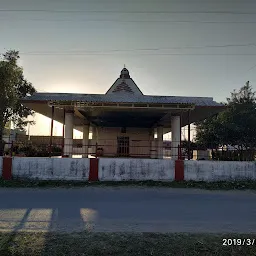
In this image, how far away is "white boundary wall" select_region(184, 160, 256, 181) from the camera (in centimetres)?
1344

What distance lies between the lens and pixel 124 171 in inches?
525

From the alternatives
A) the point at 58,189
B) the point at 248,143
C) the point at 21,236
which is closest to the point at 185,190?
the point at 58,189

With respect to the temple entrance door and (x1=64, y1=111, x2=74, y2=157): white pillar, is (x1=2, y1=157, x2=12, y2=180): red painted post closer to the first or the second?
(x1=64, y1=111, x2=74, y2=157): white pillar

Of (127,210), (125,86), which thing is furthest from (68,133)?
(127,210)

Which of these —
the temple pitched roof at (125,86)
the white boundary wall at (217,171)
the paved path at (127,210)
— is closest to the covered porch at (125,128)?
the temple pitched roof at (125,86)

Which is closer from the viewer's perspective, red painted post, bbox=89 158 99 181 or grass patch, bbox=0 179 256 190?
grass patch, bbox=0 179 256 190

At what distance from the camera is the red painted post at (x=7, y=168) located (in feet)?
43.1

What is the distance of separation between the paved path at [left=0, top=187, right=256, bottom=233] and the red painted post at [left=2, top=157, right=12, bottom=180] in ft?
5.99

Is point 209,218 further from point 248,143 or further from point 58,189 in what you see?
point 248,143

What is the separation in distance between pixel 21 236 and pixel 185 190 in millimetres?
7921

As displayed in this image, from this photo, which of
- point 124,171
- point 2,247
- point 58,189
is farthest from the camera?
point 124,171

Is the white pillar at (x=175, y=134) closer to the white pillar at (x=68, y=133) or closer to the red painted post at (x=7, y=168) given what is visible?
the white pillar at (x=68, y=133)

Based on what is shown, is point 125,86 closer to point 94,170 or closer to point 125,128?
point 125,128

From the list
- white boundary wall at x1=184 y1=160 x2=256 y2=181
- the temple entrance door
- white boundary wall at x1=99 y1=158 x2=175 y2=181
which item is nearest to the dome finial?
the temple entrance door
